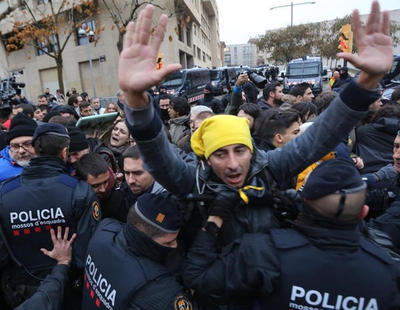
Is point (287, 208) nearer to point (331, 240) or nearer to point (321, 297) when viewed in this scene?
point (331, 240)

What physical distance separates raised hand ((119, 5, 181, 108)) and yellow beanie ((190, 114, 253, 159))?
381mm

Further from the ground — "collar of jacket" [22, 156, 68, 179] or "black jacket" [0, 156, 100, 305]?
"collar of jacket" [22, 156, 68, 179]

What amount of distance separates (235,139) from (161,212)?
0.52 meters

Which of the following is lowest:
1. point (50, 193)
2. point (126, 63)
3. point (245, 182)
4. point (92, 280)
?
point (92, 280)

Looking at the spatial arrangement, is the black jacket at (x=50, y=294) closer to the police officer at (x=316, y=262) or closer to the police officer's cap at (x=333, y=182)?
the police officer at (x=316, y=262)

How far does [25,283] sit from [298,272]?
1.87 meters

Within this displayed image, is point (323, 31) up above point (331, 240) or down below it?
above

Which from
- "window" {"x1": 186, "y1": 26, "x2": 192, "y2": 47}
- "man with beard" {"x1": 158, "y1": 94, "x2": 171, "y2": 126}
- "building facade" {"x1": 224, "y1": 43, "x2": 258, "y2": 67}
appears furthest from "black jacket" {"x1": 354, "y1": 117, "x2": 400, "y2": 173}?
"building facade" {"x1": 224, "y1": 43, "x2": 258, "y2": 67}

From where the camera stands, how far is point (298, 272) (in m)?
1.21

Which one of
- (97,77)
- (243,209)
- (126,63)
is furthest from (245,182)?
(97,77)

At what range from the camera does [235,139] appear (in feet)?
4.79

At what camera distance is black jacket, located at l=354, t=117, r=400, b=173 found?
3053 millimetres

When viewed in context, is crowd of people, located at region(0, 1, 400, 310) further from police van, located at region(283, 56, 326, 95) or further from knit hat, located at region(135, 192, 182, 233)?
police van, located at region(283, 56, 326, 95)

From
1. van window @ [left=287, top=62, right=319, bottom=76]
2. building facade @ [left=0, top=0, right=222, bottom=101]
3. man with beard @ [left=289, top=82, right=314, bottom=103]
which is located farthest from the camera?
building facade @ [left=0, top=0, right=222, bottom=101]
